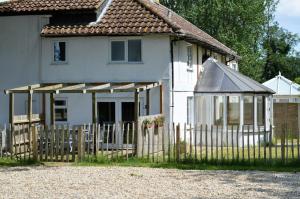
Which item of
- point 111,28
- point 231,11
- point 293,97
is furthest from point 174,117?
point 231,11

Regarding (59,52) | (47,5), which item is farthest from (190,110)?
(47,5)

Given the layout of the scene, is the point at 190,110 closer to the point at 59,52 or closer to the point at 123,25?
the point at 123,25

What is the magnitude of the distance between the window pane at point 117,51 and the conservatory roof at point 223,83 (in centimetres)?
477

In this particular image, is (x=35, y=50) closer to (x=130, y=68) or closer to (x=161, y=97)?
(x=130, y=68)

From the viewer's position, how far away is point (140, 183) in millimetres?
15289

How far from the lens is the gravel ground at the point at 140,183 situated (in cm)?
1362

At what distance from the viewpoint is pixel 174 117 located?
2670 centimetres

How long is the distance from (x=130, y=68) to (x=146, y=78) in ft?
2.88

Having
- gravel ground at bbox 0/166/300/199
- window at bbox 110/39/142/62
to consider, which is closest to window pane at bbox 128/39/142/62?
window at bbox 110/39/142/62

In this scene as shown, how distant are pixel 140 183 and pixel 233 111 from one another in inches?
616

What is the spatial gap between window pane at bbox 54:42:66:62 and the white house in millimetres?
47

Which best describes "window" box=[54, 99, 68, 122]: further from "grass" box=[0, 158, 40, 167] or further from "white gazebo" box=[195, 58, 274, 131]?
"grass" box=[0, 158, 40, 167]

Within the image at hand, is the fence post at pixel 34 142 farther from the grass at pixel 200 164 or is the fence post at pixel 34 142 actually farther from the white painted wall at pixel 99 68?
the white painted wall at pixel 99 68

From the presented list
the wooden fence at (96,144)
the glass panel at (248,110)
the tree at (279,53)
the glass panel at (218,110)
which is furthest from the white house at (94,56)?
the tree at (279,53)
